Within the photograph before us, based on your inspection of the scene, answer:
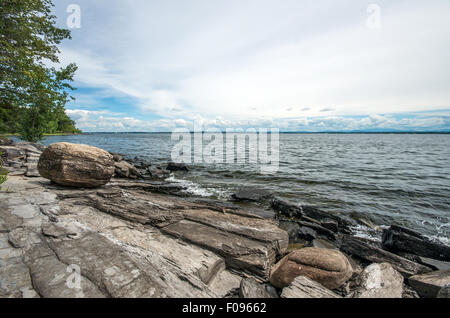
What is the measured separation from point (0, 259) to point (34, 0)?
48.1ft

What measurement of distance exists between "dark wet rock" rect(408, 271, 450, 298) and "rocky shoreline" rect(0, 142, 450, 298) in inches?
0.7

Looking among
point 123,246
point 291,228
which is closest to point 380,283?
point 291,228

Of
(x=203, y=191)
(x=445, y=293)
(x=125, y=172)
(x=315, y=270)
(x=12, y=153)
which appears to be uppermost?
(x=12, y=153)

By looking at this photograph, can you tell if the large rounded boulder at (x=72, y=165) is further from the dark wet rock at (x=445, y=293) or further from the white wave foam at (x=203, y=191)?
the dark wet rock at (x=445, y=293)

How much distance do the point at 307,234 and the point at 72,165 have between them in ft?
34.5

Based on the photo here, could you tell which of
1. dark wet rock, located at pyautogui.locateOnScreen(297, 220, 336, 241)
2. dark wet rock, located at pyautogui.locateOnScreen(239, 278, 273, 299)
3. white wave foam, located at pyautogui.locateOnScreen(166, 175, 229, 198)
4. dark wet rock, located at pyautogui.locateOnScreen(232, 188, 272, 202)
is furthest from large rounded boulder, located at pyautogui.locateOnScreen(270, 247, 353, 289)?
white wave foam, located at pyautogui.locateOnScreen(166, 175, 229, 198)

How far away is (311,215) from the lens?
31.3 feet

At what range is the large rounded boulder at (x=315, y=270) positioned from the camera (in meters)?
3.97

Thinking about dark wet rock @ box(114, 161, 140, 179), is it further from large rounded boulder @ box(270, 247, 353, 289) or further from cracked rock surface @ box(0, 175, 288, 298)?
large rounded boulder @ box(270, 247, 353, 289)

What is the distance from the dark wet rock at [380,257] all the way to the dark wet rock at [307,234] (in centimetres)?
99

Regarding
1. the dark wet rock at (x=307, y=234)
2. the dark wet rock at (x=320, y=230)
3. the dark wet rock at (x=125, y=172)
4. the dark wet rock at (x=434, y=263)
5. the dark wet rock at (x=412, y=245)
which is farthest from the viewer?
the dark wet rock at (x=125, y=172)

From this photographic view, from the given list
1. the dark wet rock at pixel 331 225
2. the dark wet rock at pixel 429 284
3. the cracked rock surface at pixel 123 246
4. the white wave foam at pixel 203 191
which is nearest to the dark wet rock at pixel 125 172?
the white wave foam at pixel 203 191

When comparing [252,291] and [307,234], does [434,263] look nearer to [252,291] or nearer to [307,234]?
[307,234]
